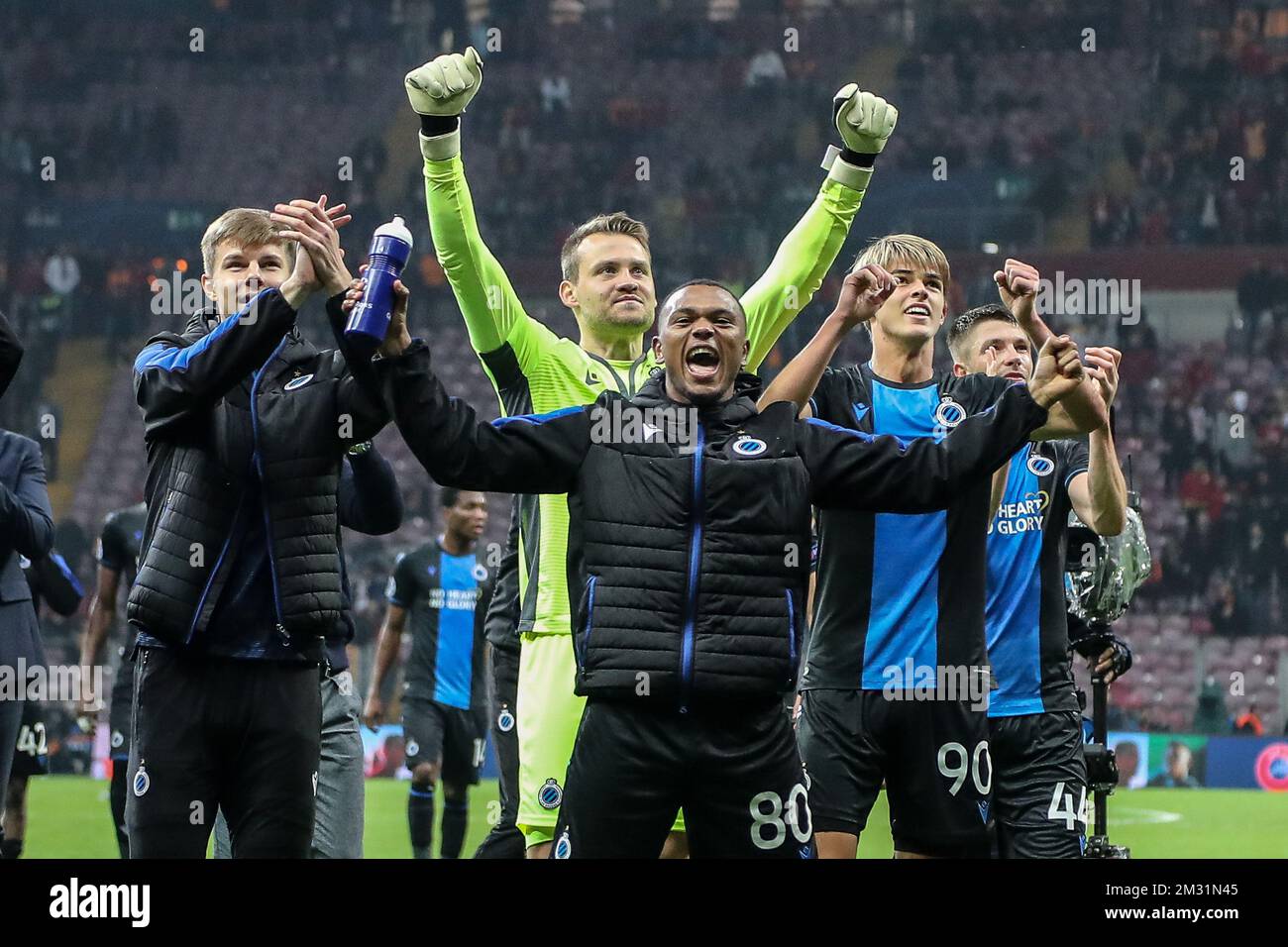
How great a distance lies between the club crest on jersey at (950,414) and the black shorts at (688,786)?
148 centimetres

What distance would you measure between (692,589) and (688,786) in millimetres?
425

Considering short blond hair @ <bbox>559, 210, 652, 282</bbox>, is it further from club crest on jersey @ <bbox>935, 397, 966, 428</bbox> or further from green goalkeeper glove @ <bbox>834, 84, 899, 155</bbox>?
club crest on jersey @ <bbox>935, 397, 966, 428</bbox>

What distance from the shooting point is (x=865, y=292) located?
4270 millimetres

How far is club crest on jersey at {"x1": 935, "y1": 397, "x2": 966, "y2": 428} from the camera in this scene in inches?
194

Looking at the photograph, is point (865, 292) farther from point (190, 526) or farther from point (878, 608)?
point (190, 526)

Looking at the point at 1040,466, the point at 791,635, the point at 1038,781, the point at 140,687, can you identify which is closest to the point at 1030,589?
the point at 1040,466

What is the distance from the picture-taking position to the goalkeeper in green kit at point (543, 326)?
14.6 feet

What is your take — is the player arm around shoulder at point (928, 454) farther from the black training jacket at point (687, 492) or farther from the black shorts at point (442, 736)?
the black shorts at point (442, 736)

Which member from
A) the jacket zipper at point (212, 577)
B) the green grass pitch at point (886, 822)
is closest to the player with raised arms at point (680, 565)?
the jacket zipper at point (212, 577)

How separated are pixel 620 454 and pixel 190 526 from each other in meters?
1.03

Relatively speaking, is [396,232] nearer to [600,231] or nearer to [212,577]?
[212,577]

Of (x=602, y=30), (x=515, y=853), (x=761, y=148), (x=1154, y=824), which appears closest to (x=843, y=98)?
(x=515, y=853)

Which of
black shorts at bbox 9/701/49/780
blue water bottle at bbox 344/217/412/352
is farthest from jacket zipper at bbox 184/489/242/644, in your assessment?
black shorts at bbox 9/701/49/780

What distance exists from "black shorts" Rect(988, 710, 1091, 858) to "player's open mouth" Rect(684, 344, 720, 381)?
1.99 metres
